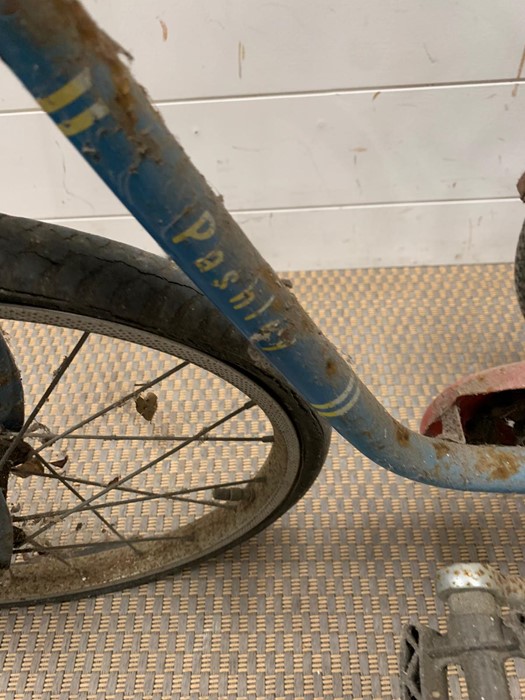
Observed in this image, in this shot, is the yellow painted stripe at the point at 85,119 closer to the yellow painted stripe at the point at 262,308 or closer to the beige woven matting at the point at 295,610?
the yellow painted stripe at the point at 262,308

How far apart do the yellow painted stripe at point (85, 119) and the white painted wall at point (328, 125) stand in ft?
2.45

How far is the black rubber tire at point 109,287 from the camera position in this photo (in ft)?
1.65

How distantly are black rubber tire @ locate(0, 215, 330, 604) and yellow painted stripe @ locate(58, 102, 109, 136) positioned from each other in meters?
0.19

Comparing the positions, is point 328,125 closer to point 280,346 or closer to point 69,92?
point 280,346

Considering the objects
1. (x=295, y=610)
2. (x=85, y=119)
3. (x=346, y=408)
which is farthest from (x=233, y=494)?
(x=85, y=119)

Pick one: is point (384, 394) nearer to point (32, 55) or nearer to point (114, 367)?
point (114, 367)

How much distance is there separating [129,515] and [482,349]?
0.68m

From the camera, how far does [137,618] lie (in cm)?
87

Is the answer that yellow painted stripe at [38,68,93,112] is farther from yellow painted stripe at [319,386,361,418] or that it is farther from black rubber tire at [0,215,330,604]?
yellow painted stripe at [319,386,361,418]

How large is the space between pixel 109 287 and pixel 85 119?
0.21 meters

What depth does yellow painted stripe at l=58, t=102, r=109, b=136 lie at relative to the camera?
12.9 inches

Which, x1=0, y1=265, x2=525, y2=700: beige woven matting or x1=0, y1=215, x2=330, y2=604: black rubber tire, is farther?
x1=0, y1=265, x2=525, y2=700: beige woven matting

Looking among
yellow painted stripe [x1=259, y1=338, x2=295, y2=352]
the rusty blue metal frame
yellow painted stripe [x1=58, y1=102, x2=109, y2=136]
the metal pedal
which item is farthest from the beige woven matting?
yellow painted stripe [x1=58, y1=102, x2=109, y2=136]

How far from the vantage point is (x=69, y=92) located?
0.32 m
